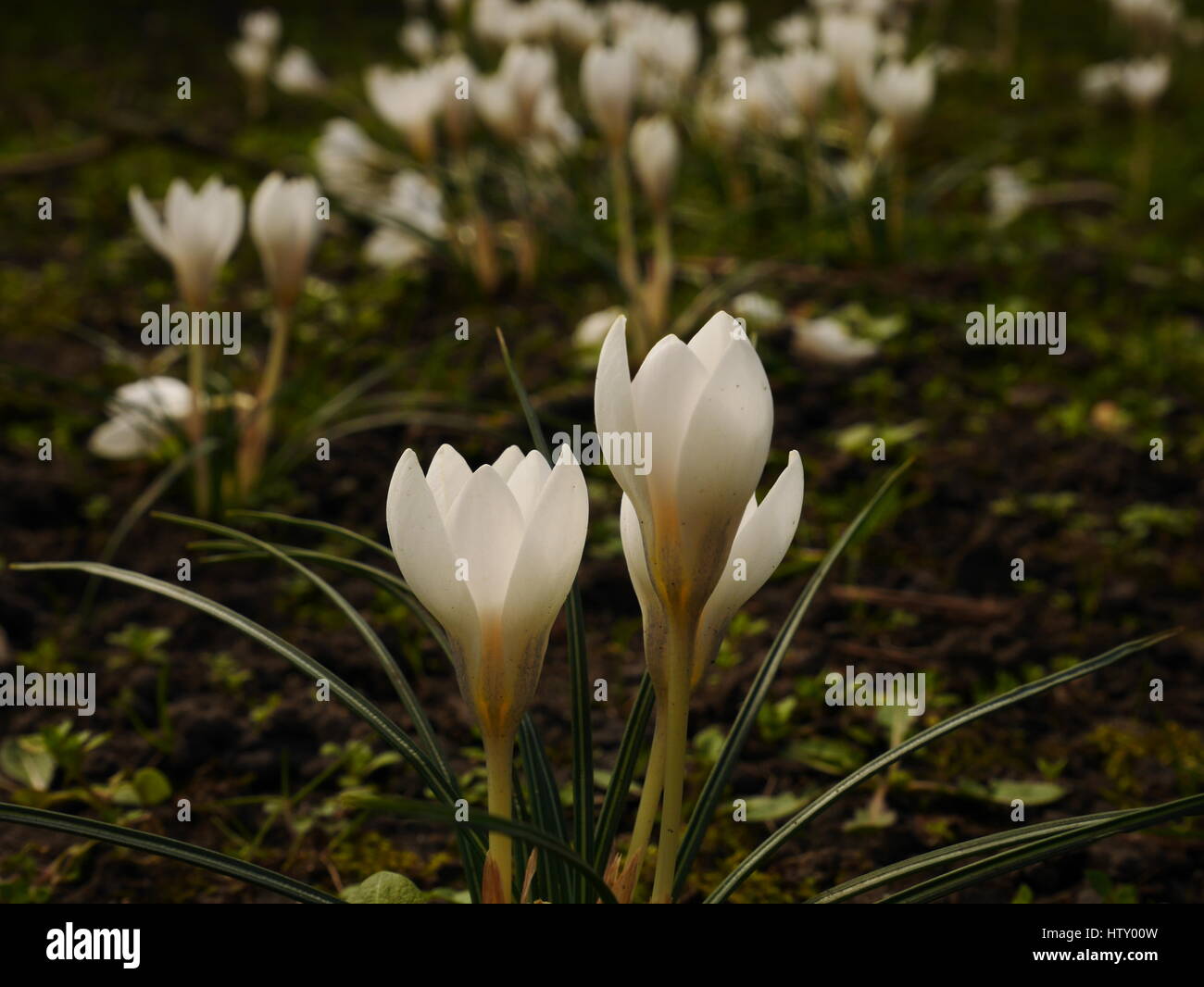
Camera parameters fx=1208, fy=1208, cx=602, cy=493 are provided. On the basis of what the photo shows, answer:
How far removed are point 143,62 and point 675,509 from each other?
6184 mm

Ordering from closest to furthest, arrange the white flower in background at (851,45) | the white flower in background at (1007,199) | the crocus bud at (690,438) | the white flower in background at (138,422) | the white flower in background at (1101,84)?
the crocus bud at (690,438) → the white flower in background at (138,422) → the white flower in background at (851,45) → the white flower in background at (1007,199) → the white flower in background at (1101,84)

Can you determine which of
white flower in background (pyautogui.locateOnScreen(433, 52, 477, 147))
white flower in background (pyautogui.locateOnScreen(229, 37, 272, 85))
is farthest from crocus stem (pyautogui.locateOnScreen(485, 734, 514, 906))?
white flower in background (pyautogui.locateOnScreen(229, 37, 272, 85))

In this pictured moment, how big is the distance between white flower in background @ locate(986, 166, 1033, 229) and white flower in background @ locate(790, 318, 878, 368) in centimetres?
128

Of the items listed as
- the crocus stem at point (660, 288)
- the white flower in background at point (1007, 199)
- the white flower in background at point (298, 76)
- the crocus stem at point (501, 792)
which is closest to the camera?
the crocus stem at point (501, 792)

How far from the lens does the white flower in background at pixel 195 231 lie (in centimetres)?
207

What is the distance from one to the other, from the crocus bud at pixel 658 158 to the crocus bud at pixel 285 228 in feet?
2.84

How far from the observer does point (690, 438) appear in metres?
0.87

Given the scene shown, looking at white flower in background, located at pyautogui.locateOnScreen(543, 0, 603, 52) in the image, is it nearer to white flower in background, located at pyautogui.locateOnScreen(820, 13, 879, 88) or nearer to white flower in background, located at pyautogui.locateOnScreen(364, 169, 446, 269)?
white flower in background, located at pyautogui.locateOnScreen(820, 13, 879, 88)

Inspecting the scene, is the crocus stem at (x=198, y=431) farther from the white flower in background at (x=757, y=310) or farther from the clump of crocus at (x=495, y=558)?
the clump of crocus at (x=495, y=558)

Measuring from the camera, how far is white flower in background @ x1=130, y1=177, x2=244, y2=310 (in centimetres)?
207

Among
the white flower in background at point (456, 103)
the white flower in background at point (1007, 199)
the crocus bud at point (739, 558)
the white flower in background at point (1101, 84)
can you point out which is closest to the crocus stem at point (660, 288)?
the white flower in background at point (456, 103)

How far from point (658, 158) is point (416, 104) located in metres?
0.76

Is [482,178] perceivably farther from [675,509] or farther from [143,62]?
[143,62]

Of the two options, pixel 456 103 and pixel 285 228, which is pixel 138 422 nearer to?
pixel 285 228
